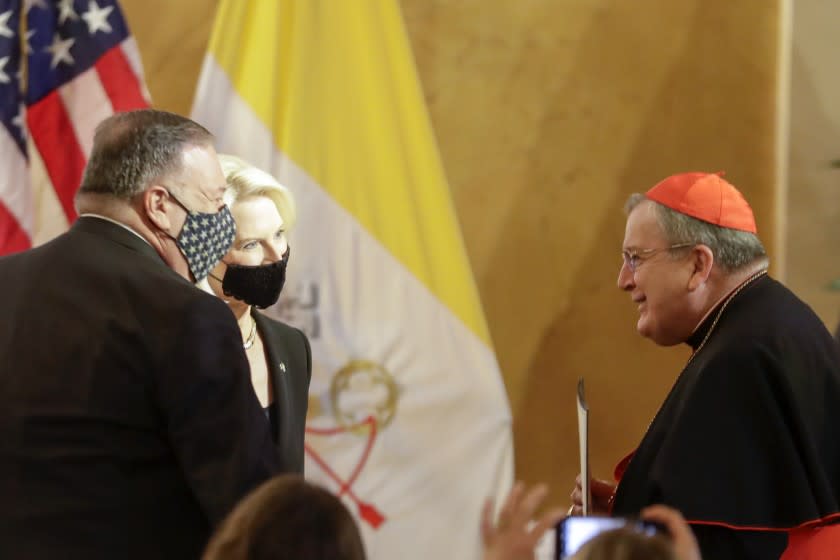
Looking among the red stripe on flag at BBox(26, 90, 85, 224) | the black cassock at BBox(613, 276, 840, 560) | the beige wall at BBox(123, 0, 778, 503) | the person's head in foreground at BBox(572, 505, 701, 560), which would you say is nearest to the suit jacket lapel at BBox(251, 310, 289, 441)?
the black cassock at BBox(613, 276, 840, 560)

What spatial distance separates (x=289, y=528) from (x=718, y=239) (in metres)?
1.81

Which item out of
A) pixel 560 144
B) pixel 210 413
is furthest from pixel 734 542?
pixel 560 144

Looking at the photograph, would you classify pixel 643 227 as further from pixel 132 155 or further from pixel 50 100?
pixel 50 100

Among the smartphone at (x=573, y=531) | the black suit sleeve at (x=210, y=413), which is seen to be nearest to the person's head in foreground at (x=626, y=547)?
the smartphone at (x=573, y=531)

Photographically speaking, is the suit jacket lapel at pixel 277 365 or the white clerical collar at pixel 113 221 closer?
the white clerical collar at pixel 113 221

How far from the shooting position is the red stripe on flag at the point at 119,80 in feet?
13.7

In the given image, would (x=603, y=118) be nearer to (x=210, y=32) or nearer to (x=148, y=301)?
(x=210, y=32)

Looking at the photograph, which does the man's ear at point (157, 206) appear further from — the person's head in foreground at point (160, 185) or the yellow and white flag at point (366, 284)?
the yellow and white flag at point (366, 284)

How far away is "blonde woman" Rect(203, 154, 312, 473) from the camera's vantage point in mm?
3070

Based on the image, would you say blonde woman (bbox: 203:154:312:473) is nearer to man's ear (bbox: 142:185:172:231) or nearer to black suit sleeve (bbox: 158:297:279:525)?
man's ear (bbox: 142:185:172:231)

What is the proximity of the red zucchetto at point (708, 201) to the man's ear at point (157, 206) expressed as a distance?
1.29 m

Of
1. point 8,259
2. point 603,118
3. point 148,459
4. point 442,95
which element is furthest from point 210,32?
point 148,459

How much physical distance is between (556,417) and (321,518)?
327cm

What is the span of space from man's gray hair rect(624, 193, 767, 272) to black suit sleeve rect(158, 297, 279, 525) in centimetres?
125
